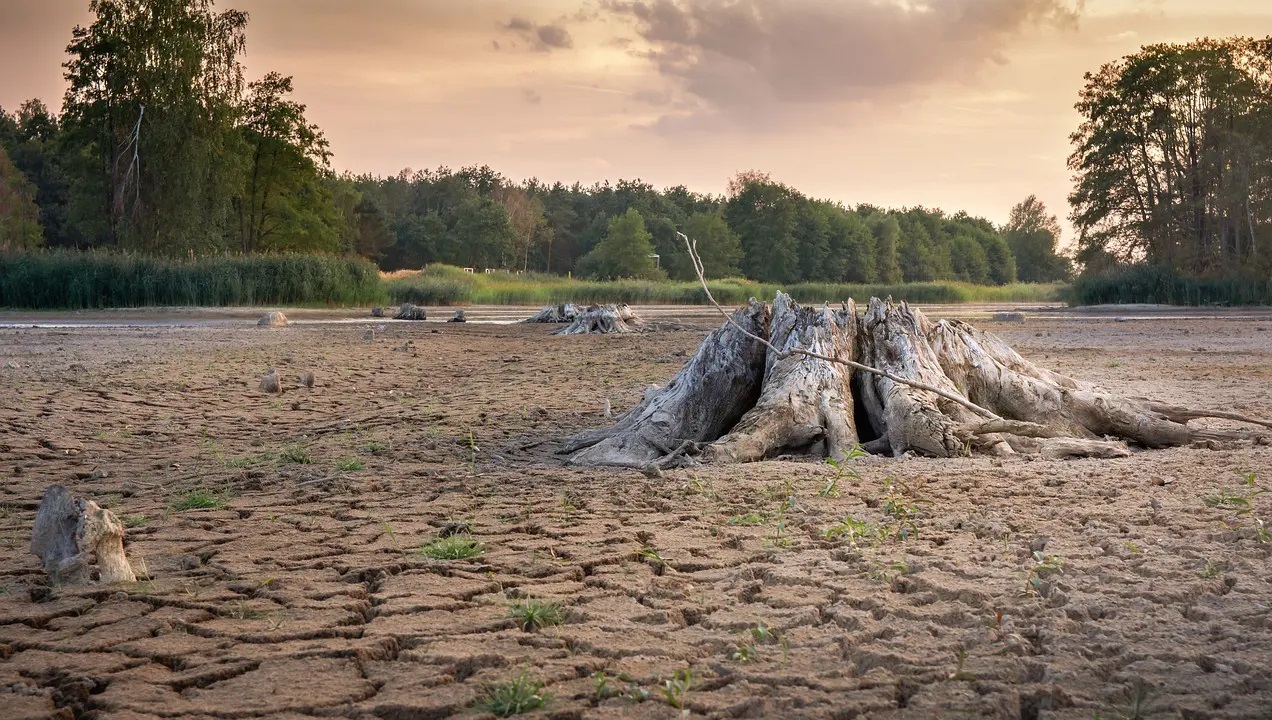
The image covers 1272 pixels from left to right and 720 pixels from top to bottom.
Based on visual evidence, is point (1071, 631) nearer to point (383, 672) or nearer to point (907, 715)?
point (907, 715)

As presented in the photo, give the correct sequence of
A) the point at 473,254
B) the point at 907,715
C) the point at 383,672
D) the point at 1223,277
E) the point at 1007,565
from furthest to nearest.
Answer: the point at 473,254, the point at 1223,277, the point at 1007,565, the point at 383,672, the point at 907,715

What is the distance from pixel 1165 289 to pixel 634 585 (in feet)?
135

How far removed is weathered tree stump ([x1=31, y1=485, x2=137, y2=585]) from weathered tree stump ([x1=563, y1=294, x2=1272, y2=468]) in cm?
317

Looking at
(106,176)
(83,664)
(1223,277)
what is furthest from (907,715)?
(106,176)

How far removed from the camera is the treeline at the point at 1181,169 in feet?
130

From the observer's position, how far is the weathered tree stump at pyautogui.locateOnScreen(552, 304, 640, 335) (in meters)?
21.8

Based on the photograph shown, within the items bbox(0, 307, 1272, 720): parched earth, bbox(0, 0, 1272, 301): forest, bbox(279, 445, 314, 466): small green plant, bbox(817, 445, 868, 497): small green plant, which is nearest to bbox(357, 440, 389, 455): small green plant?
bbox(0, 307, 1272, 720): parched earth

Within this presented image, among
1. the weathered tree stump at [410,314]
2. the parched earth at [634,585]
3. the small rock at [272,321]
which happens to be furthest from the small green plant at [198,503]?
the weathered tree stump at [410,314]

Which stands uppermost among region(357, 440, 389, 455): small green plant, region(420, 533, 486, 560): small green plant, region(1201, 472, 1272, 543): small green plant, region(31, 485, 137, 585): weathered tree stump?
region(31, 485, 137, 585): weathered tree stump

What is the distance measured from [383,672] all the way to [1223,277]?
43.6 m

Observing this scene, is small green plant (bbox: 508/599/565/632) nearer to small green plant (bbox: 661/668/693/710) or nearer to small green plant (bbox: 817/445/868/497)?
small green plant (bbox: 661/668/693/710)

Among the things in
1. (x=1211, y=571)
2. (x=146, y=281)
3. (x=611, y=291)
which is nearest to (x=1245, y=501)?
(x=1211, y=571)

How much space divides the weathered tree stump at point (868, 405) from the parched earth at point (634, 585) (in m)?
0.42

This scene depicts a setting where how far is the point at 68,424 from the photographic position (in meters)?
8.48
